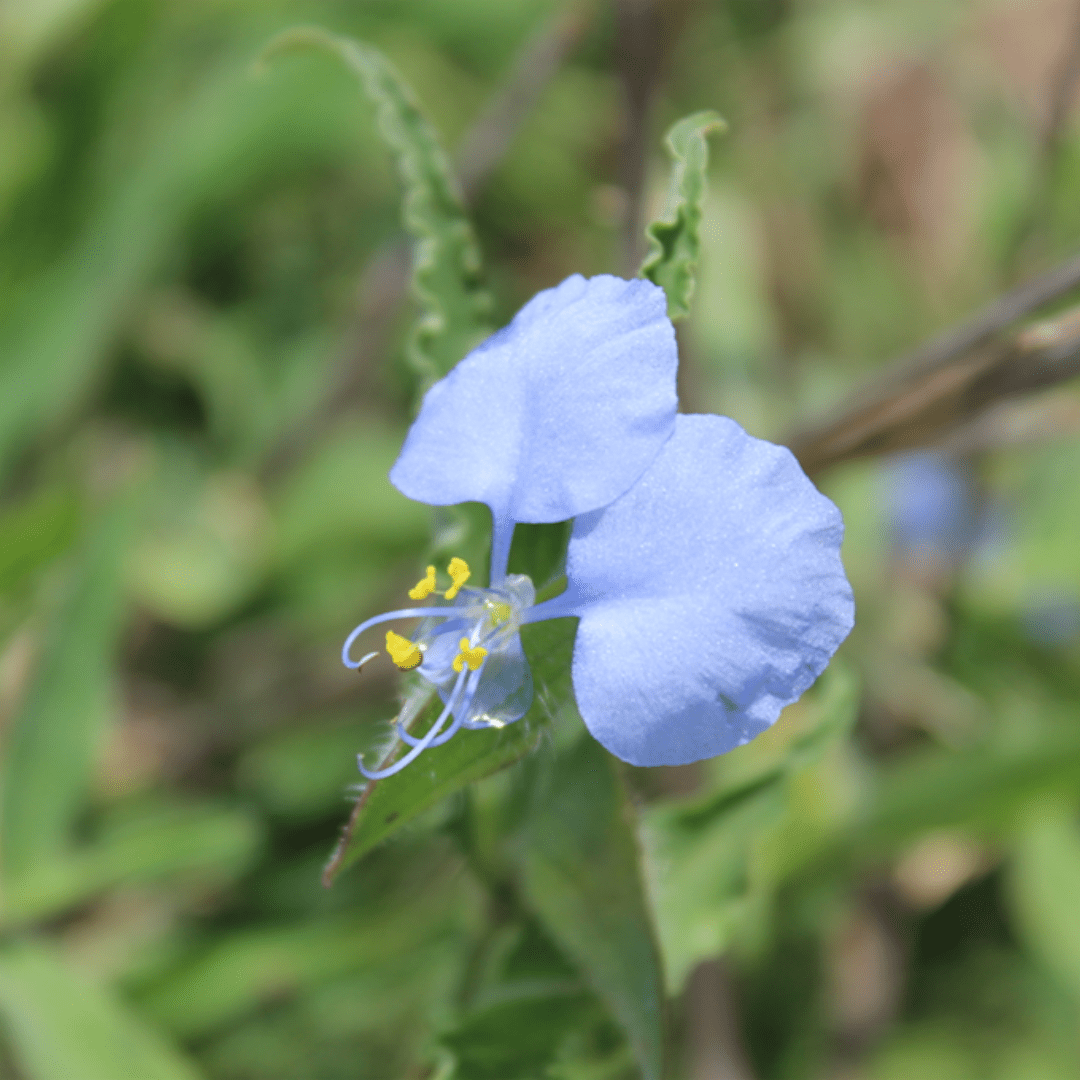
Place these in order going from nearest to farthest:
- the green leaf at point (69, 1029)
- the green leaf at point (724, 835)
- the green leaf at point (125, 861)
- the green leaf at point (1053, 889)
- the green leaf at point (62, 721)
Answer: the green leaf at point (724, 835) → the green leaf at point (69, 1029) → the green leaf at point (125, 861) → the green leaf at point (62, 721) → the green leaf at point (1053, 889)

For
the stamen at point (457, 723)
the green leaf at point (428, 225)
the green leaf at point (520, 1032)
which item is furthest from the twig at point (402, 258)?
the green leaf at point (520, 1032)

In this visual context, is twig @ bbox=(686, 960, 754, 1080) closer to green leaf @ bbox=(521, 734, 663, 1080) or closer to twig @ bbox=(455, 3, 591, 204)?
green leaf @ bbox=(521, 734, 663, 1080)

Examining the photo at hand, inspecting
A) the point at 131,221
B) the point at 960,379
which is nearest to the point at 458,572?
the point at 960,379

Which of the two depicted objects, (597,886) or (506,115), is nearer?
(597,886)

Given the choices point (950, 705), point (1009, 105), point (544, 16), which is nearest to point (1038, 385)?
point (950, 705)

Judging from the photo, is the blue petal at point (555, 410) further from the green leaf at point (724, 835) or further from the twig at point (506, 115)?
the twig at point (506, 115)

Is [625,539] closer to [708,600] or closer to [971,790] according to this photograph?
[708,600]
